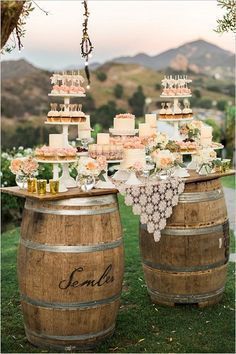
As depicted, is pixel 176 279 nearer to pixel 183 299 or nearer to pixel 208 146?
pixel 183 299

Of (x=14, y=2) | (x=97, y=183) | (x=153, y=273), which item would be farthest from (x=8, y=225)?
(x=14, y=2)

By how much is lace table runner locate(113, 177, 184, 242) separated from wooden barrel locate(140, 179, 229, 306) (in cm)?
17

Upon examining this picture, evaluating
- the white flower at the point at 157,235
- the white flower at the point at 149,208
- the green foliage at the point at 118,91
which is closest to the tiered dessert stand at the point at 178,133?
the white flower at the point at 149,208

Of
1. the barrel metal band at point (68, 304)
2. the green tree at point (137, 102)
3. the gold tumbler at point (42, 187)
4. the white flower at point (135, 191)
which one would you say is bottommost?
the barrel metal band at point (68, 304)

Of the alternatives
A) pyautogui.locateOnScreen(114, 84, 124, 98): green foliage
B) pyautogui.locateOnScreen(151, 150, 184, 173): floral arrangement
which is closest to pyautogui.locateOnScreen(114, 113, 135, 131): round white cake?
pyautogui.locateOnScreen(151, 150, 184, 173): floral arrangement

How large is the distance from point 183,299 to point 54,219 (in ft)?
7.17

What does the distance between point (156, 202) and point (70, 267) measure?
1363 mm

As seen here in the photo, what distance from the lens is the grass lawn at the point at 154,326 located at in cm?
568

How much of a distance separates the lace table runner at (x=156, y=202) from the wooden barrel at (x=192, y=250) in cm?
17

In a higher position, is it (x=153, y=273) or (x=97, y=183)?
(x=97, y=183)

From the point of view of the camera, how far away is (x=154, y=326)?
619 centimetres

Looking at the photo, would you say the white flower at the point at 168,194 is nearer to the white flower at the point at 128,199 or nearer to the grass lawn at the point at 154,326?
the white flower at the point at 128,199

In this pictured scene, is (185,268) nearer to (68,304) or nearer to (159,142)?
(159,142)

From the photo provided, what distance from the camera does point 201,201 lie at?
253 inches
